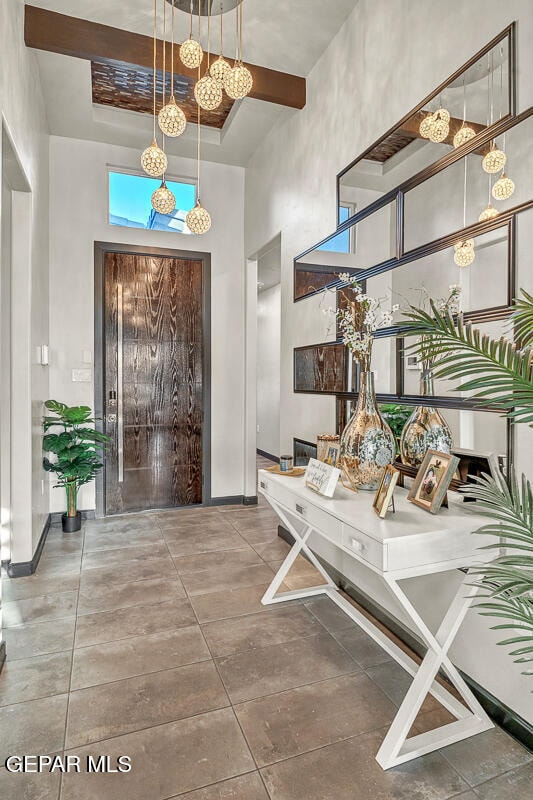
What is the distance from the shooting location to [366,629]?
2127 millimetres

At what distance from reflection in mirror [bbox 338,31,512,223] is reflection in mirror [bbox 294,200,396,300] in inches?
5.7

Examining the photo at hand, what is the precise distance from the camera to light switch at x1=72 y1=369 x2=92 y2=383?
4004 millimetres

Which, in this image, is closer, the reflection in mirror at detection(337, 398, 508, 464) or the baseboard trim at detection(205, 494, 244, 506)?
the reflection in mirror at detection(337, 398, 508, 464)

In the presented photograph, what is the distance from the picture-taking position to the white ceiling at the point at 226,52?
268 cm

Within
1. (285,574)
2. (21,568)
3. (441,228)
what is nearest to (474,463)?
(441,228)

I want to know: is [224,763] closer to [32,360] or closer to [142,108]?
[32,360]

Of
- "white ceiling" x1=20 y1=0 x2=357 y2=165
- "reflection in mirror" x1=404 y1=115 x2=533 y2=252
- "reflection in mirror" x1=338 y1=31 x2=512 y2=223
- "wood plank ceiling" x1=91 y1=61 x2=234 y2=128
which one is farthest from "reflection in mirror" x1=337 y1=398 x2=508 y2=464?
"wood plank ceiling" x1=91 y1=61 x2=234 y2=128

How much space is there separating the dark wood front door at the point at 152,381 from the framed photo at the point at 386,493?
3008 mm

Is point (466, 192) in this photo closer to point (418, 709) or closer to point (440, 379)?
point (440, 379)

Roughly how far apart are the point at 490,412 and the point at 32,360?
108 inches

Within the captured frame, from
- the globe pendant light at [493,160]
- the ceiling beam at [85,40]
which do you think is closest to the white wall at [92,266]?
the ceiling beam at [85,40]

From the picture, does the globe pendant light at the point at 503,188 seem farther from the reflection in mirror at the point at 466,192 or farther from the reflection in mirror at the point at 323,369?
the reflection in mirror at the point at 323,369

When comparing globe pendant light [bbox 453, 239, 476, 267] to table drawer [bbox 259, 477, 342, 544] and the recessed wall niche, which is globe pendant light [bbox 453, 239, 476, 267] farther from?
table drawer [bbox 259, 477, 342, 544]

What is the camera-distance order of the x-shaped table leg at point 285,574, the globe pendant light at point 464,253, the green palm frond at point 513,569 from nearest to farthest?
the green palm frond at point 513,569, the globe pendant light at point 464,253, the x-shaped table leg at point 285,574
